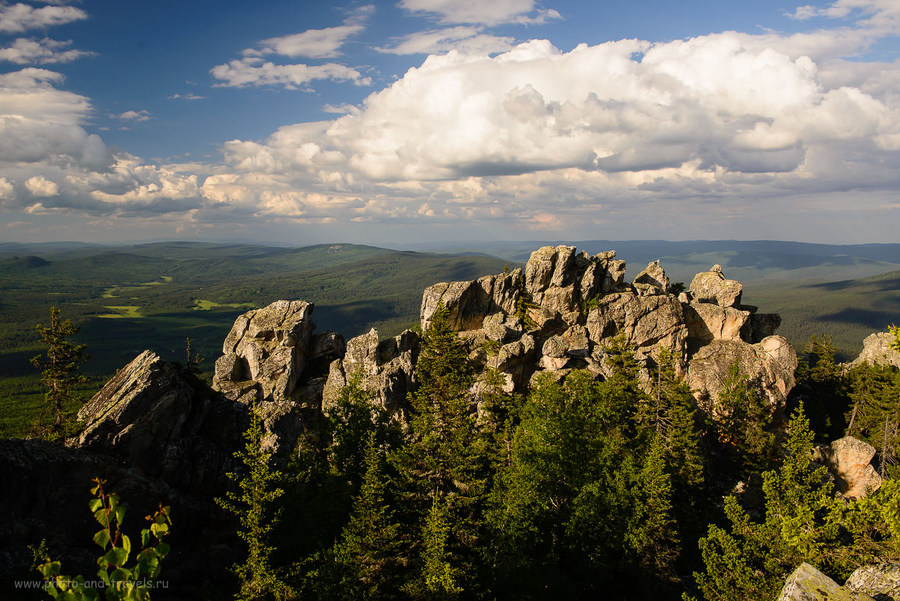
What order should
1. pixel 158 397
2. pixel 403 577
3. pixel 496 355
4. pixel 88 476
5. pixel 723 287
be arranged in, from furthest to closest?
1. pixel 723 287
2. pixel 496 355
3. pixel 158 397
4. pixel 403 577
5. pixel 88 476

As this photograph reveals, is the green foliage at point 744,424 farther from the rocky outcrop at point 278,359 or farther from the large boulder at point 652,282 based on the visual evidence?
the rocky outcrop at point 278,359

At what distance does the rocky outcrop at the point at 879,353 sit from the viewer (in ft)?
236

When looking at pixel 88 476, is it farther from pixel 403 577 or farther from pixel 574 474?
pixel 574 474

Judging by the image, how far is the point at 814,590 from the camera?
18.5m

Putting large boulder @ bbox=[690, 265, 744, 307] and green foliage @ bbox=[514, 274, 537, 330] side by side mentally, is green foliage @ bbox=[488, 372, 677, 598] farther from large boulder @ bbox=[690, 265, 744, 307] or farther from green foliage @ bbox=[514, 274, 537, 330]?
large boulder @ bbox=[690, 265, 744, 307]

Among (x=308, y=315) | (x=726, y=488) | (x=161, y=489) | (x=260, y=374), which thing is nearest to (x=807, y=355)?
(x=726, y=488)

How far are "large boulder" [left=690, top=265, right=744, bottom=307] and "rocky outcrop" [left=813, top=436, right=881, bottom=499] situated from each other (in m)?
30.7

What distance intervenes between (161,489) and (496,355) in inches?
1523

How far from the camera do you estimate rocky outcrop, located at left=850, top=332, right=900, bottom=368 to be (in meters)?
71.8

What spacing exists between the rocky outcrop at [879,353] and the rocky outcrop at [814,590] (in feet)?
226

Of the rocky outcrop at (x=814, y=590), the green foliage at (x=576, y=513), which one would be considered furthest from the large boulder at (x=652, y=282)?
the rocky outcrop at (x=814, y=590)

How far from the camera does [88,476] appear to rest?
24703 millimetres

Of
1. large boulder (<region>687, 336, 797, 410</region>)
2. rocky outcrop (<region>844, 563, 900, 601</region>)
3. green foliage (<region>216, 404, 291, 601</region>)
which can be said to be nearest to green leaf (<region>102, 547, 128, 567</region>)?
green foliage (<region>216, 404, 291, 601</region>)

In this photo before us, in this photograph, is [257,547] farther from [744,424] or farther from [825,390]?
[825,390]
